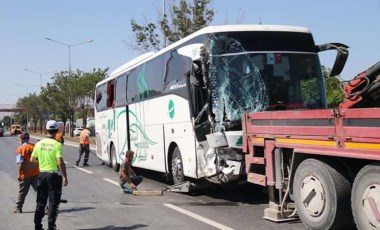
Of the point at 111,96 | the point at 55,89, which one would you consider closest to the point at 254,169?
the point at 111,96

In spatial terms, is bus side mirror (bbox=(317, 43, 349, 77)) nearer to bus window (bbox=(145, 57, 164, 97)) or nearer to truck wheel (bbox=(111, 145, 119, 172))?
bus window (bbox=(145, 57, 164, 97))

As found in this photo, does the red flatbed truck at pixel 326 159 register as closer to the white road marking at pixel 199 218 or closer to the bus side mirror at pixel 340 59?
the white road marking at pixel 199 218

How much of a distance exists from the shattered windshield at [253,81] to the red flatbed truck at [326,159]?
1.35 m

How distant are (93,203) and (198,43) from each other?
12.9 ft

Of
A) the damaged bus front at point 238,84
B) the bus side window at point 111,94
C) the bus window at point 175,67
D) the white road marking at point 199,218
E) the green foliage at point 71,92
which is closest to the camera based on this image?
the white road marking at point 199,218

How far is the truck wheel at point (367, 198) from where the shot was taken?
18.0 feet

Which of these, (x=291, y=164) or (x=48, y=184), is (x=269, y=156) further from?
(x=48, y=184)

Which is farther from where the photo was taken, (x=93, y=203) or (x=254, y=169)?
(x=93, y=203)

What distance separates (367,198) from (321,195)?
945 mm

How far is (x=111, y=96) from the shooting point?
18.0 m

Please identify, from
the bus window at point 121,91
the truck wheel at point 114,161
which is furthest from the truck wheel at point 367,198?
the truck wheel at point 114,161

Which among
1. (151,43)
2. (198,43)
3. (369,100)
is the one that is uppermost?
(151,43)

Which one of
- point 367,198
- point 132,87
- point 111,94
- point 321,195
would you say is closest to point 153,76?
point 132,87

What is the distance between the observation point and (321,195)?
652 cm
